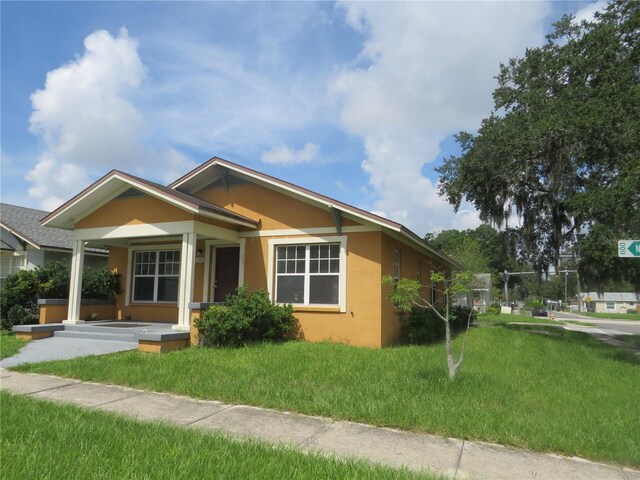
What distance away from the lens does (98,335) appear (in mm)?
11820

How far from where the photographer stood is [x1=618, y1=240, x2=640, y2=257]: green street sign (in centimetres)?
758

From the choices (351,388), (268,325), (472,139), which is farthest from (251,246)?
(472,139)

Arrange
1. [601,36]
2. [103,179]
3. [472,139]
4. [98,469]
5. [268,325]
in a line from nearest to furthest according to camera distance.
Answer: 1. [98,469]
2. [268,325]
3. [103,179]
4. [601,36]
5. [472,139]

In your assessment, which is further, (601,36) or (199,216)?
(601,36)

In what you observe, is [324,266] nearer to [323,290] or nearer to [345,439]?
[323,290]

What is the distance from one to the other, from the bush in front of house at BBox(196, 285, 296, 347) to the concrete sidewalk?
3.46 m

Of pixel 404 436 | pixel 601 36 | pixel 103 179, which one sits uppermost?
pixel 601 36

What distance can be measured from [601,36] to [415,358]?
38.0 feet

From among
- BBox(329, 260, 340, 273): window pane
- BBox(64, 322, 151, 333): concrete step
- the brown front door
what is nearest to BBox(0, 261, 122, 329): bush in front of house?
BBox(64, 322, 151, 333): concrete step

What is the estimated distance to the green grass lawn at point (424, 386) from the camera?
17.6ft

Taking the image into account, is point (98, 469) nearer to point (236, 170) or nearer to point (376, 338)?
point (376, 338)

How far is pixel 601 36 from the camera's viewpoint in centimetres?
1406

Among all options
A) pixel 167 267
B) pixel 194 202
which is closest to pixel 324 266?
pixel 194 202

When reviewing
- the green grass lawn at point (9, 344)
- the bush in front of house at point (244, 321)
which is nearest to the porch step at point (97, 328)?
the green grass lawn at point (9, 344)
